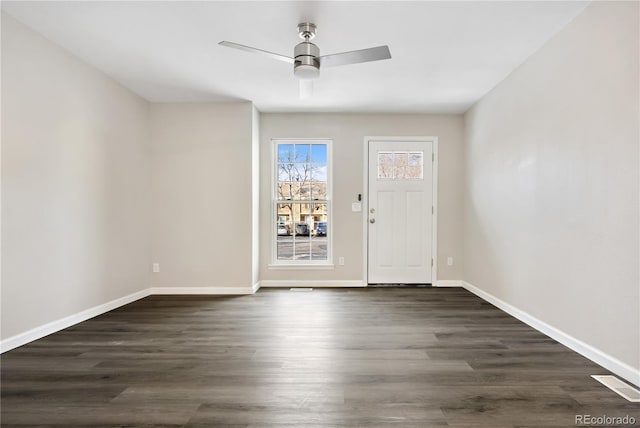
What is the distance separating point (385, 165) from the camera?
4773 millimetres

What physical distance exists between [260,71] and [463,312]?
3.27m

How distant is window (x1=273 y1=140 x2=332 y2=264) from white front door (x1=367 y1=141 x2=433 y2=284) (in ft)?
2.20

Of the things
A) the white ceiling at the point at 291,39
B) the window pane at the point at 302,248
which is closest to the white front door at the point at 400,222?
the window pane at the point at 302,248

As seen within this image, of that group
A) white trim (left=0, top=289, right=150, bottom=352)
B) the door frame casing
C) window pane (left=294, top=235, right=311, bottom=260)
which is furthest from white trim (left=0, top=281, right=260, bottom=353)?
the door frame casing

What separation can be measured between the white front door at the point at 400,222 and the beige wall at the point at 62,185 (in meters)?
3.13

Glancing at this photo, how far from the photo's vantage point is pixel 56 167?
285cm

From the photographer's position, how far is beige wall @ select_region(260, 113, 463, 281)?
4.72 m

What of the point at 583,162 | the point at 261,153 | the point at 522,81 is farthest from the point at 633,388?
the point at 261,153

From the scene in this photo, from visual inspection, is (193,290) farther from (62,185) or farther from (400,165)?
(400,165)

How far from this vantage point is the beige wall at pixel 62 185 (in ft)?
8.09

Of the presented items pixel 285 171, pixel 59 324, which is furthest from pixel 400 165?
pixel 59 324

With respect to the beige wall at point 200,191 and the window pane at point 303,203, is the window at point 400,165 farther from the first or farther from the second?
the beige wall at point 200,191

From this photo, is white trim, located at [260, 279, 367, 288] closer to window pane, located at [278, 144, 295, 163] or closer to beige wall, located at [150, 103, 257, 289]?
beige wall, located at [150, 103, 257, 289]

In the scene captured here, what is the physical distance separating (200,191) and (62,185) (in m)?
1.57
